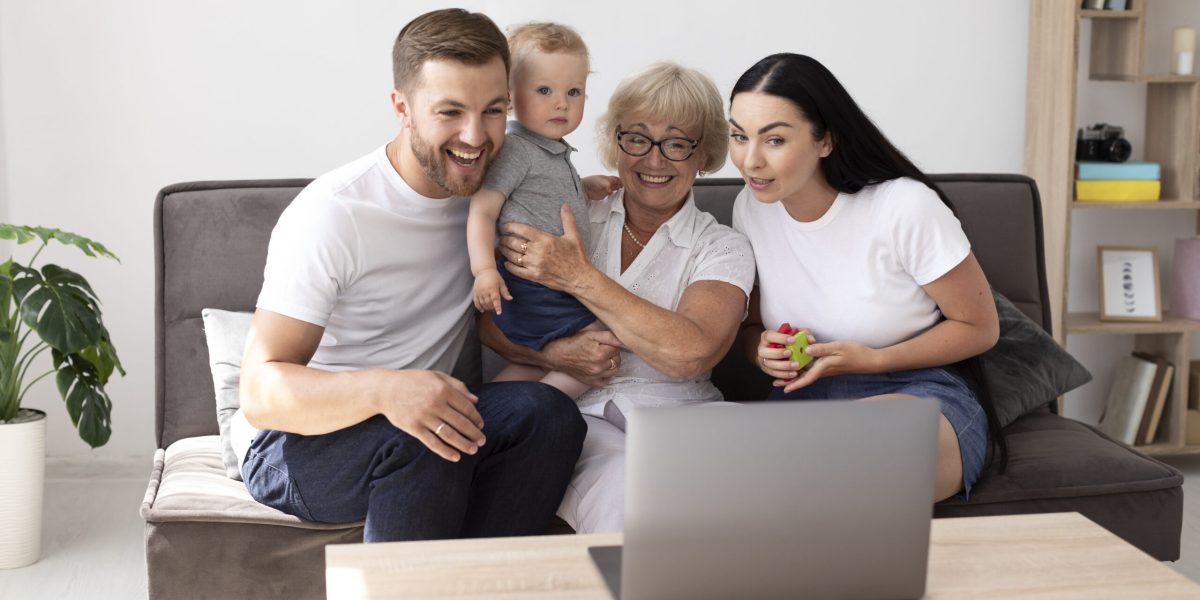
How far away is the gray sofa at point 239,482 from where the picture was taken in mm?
1896

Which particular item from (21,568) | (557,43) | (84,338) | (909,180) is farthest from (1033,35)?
(21,568)

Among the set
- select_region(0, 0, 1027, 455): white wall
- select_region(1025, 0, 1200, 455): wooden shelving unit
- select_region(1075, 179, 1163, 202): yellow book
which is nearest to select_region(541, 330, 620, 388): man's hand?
select_region(0, 0, 1027, 455): white wall

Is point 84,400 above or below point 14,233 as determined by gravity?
below

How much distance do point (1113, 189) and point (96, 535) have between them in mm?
3026

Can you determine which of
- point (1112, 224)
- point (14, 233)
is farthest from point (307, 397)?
point (1112, 224)

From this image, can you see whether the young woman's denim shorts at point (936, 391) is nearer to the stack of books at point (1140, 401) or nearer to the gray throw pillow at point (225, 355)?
the gray throw pillow at point (225, 355)

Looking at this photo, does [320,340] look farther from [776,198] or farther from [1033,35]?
[1033,35]

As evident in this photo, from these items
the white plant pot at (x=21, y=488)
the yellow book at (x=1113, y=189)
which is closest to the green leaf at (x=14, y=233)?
the white plant pot at (x=21, y=488)

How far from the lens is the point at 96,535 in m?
2.95

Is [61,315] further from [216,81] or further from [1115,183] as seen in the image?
[1115,183]

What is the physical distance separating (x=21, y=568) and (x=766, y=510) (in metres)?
2.21

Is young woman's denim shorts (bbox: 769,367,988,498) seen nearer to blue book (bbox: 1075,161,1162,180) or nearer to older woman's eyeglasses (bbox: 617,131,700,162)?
older woman's eyeglasses (bbox: 617,131,700,162)

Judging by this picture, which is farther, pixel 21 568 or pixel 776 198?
pixel 21 568

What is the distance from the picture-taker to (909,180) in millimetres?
2104
